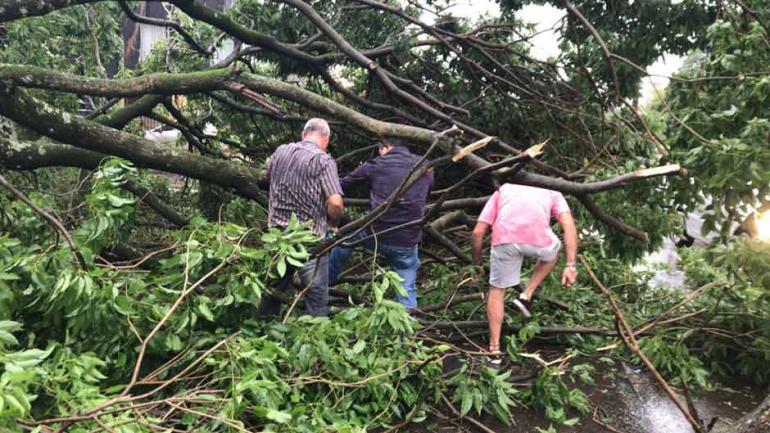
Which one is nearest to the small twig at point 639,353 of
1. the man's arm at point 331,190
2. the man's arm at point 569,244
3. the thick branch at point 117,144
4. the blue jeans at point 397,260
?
the man's arm at point 569,244

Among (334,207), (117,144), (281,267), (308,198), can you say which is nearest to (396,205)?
(334,207)

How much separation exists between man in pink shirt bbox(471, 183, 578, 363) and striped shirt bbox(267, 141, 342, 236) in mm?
1222

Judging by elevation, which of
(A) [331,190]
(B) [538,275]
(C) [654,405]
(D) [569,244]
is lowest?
(C) [654,405]

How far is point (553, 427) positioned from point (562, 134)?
3440 mm

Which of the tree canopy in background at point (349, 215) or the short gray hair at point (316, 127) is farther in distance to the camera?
the short gray hair at point (316, 127)

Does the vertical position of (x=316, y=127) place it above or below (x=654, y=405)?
above

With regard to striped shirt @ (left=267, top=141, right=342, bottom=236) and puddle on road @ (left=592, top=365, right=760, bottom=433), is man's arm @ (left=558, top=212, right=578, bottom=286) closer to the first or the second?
puddle on road @ (left=592, top=365, right=760, bottom=433)

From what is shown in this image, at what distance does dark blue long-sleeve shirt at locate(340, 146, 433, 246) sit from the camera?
13.7 ft

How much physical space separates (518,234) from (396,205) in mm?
894

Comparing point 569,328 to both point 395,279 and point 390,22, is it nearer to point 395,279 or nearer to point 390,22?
point 395,279

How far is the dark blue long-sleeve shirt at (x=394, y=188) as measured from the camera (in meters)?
4.18

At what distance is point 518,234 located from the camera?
4.06 m

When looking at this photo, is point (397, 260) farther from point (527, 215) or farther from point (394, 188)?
point (527, 215)

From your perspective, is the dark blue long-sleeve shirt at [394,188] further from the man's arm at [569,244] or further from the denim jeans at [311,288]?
the man's arm at [569,244]
